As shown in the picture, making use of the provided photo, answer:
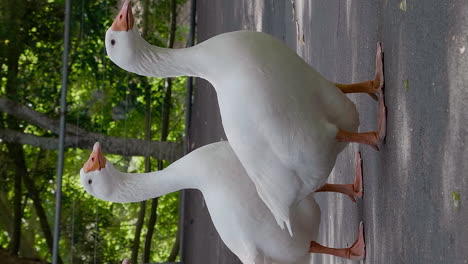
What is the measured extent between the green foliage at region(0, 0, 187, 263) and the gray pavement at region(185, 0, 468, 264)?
2575mm

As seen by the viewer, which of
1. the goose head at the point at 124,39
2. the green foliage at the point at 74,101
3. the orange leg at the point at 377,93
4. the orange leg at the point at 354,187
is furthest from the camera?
the green foliage at the point at 74,101

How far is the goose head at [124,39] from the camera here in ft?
7.21

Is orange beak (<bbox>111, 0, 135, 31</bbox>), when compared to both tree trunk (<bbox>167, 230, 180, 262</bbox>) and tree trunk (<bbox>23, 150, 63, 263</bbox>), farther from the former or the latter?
tree trunk (<bbox>167, 230, 180, 262</bbox>)

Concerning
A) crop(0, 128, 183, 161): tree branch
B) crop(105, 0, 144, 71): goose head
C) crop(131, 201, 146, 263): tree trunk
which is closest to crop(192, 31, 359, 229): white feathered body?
crop(105, 0, 144, 71): goose head

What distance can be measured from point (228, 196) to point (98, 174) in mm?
522

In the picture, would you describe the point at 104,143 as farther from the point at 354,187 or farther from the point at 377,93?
the point at 377,93

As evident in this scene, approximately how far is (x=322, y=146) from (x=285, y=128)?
0.52 ft

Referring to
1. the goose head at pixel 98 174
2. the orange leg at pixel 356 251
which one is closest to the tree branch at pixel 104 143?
the goose head at pixel 98 174

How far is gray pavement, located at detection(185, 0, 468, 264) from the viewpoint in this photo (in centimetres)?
178

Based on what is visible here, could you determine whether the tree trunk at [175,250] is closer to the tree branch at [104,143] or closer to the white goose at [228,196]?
the tree branch at [104,143]

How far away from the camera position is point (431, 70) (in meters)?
1.96

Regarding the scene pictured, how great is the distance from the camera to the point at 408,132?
83.9 inches

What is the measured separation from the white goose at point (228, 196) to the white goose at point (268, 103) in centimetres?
12

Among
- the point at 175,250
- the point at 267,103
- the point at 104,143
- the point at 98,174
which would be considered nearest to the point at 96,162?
the point at 98,174
